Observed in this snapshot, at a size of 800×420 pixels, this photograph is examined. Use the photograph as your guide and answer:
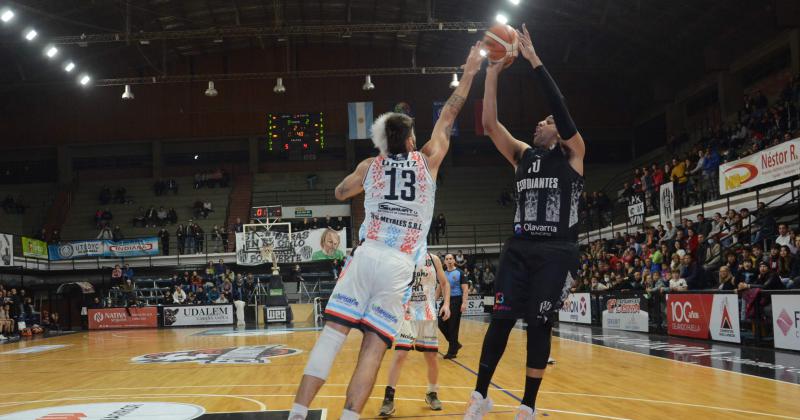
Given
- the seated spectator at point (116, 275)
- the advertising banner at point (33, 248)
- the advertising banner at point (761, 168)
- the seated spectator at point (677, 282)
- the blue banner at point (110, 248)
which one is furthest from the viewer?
the blue banner at point (110, 248)

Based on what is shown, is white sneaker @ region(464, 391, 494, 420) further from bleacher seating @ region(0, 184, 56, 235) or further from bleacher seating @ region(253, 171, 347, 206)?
bleacher seating @ region(0, 184, 56, 235)

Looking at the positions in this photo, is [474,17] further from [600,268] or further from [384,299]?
[384,299]

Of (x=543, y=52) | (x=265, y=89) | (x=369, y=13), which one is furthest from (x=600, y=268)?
(x=265, y=89)

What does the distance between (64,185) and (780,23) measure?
36098 millimetres

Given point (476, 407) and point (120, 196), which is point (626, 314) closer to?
point (476, 407)

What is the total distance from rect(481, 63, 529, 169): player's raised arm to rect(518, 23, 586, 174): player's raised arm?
24cm

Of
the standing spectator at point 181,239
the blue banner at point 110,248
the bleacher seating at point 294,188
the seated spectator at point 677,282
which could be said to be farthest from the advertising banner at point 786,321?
the bleacher seating at point 294,188

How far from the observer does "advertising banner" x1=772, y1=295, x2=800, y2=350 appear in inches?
439

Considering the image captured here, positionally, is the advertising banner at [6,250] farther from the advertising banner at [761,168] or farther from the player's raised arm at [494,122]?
the player's raised arm at [494,122]

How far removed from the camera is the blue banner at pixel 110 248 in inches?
1232

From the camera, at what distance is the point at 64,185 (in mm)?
39625

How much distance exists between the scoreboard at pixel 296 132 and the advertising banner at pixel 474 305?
33.2 ft

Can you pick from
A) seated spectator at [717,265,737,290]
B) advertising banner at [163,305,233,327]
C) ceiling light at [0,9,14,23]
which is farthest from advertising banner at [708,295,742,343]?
ceiling light at [0,9,14,23]

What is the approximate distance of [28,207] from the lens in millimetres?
37969
